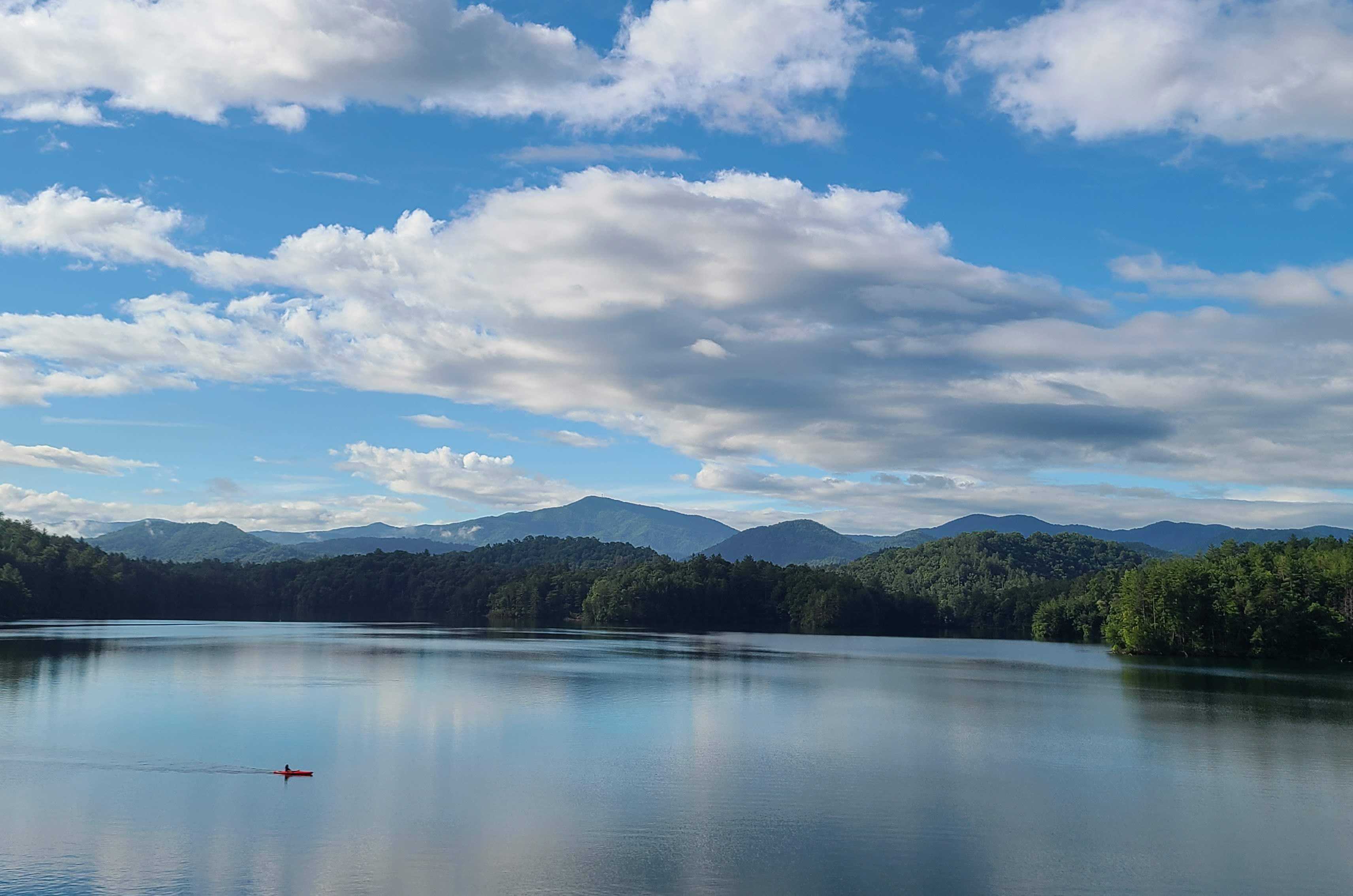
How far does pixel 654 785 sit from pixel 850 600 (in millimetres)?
140401

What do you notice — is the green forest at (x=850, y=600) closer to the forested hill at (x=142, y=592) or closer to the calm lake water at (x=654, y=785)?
the forested hill at (x=142, y=592)

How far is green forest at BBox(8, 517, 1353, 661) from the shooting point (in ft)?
299

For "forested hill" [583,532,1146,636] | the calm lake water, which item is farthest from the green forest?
the calm lake water

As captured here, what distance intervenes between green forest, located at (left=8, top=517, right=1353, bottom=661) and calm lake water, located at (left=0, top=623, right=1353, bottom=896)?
104 feet

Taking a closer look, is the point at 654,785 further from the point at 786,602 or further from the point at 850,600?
the point at 786,602

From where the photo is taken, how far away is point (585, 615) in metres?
170

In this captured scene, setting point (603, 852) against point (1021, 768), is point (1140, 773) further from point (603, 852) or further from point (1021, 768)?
point (603, 852)

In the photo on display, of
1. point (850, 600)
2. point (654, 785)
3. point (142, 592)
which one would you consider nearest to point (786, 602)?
point (850, 600)

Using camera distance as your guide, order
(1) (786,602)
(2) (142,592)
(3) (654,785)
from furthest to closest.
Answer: (1) (786,602)
(2) (142,592)
(3) (654,785)

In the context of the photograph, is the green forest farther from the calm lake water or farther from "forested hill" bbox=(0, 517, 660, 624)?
the calm lake water

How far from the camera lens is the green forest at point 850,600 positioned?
91.1 m

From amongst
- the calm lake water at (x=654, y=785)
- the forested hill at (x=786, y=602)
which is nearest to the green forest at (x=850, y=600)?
the forested hill at (x=786, y=602)

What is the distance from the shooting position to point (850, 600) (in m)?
167

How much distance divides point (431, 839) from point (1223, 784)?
2510cm
